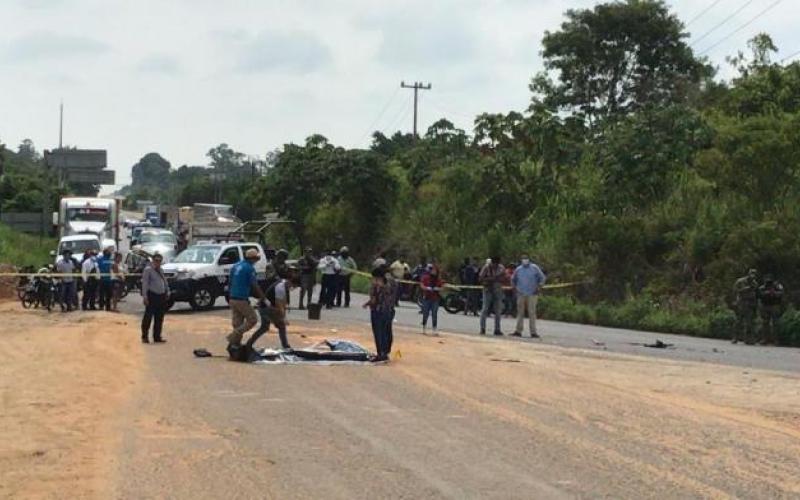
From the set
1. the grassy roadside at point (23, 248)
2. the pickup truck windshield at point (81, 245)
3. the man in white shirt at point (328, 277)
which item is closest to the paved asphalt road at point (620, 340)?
the man in white shirt at point (328, 277)

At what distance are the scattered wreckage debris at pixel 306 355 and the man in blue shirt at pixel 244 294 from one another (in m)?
0.24

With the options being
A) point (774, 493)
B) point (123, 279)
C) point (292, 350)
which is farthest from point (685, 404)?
point (123, 279)

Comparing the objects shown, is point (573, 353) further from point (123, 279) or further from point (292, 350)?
point (123, 279)

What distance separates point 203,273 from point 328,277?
3.78 m

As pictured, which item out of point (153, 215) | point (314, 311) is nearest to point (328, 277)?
point (314, 311)

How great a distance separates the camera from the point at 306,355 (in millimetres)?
17750

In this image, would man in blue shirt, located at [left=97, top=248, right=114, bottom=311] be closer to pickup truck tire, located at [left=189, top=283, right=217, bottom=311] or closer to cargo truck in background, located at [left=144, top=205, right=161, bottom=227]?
pickup truck tire, located at [left=189, top=283, right=217, bottom=311]

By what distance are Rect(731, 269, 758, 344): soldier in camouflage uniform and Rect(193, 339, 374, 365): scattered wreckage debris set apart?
1085cm

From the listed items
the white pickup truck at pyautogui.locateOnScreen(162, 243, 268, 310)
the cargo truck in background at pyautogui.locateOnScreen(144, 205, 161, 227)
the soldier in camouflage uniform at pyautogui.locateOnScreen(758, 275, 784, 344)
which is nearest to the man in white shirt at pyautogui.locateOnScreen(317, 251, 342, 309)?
the white pickup truck at pyautogui.locateOnScreen(162, 243, 268, 310)

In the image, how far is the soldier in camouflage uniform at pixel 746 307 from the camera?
25.0 metres

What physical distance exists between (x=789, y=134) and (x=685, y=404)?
20.2 m

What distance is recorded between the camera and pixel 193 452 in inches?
394

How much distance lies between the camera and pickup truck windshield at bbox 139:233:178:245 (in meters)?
47.6

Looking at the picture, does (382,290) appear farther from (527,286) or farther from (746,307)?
(746,307)
